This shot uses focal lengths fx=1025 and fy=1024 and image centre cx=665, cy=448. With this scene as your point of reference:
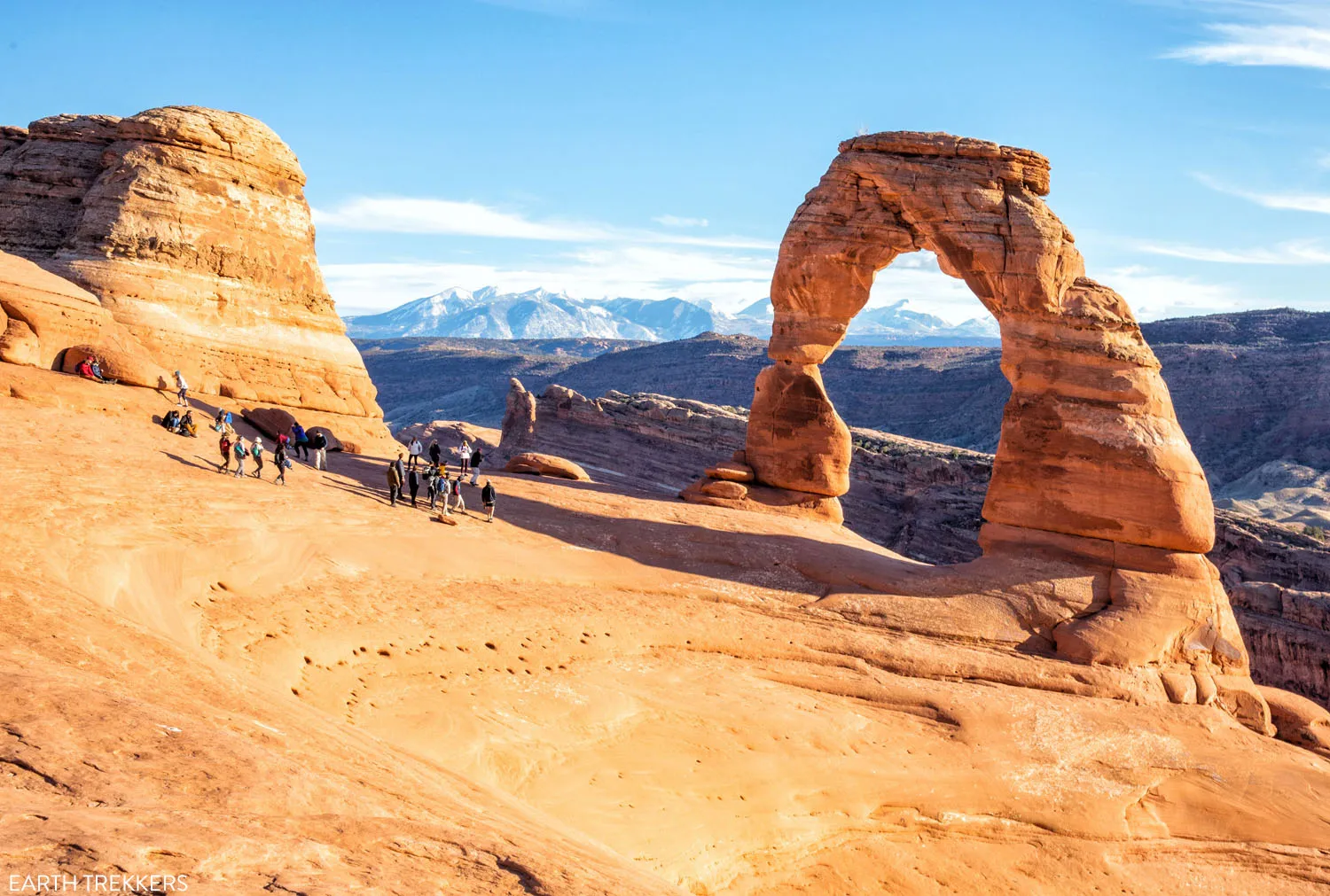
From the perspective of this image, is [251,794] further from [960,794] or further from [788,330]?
[788,330]

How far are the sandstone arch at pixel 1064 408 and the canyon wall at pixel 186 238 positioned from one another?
41.0ft

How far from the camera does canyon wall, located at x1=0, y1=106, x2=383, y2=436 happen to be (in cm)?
2242

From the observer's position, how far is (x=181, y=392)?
799 inches

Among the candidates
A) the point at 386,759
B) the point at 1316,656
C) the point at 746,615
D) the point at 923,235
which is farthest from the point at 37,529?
the point at 1316,656

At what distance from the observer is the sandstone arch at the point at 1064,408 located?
60.2ft

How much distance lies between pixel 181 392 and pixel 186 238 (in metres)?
4.78

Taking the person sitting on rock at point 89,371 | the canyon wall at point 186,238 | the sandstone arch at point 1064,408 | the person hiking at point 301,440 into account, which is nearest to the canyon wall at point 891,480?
the sandstone arch at point 1064,408

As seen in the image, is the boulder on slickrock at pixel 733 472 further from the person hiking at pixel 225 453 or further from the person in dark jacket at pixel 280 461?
the person hiking at pixel 225 453

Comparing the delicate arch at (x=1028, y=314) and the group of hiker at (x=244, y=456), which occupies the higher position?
the delicate arch at (x=1028, y=314)

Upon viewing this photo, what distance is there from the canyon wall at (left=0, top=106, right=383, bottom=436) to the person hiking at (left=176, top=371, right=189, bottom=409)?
48.5 inches

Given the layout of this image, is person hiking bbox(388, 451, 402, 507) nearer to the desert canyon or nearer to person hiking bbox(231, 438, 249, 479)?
the desert canyon

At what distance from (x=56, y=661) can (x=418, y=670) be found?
5494mm

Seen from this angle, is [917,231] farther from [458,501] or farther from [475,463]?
[458,501]

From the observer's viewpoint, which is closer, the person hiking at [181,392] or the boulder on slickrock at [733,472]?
the person hiking at [181,392]
